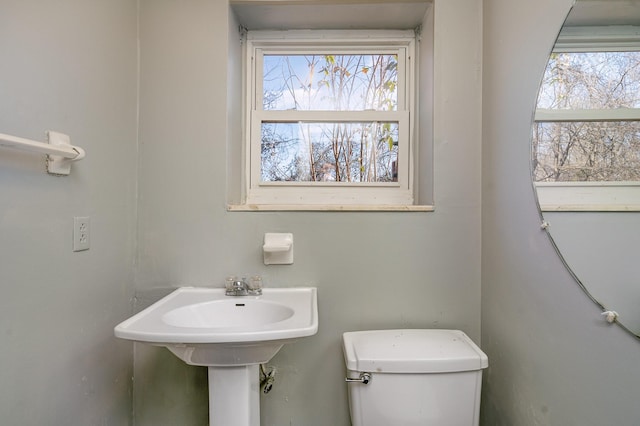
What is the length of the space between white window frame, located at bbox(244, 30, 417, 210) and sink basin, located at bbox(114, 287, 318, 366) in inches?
18.2

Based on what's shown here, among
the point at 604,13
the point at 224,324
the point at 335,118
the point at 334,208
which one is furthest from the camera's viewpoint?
the point at 335,118

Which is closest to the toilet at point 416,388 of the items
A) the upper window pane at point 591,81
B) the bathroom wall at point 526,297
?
the bathroom wall at point 526,297

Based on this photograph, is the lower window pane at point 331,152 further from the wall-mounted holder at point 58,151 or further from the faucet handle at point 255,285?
the wall-mounted holder at point 58,151

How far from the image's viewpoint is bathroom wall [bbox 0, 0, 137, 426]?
753 mm

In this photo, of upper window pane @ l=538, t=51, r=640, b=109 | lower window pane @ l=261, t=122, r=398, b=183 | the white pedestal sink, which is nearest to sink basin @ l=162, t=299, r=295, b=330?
the white pedestal sink

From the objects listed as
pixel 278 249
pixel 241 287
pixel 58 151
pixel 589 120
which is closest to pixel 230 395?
pixel 241 287

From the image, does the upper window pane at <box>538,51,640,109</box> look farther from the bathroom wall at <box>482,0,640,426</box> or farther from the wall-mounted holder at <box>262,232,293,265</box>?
the wall-mounted holder at <box>262,232,293,265</box>

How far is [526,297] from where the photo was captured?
985 millimetres

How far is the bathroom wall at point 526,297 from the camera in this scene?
749 millimetres

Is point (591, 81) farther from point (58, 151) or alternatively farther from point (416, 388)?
point (58, 151)

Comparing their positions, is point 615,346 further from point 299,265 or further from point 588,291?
point 299,265

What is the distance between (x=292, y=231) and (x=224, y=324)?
0.43 metres

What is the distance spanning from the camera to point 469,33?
1266mm

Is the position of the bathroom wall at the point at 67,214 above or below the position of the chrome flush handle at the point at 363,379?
above
